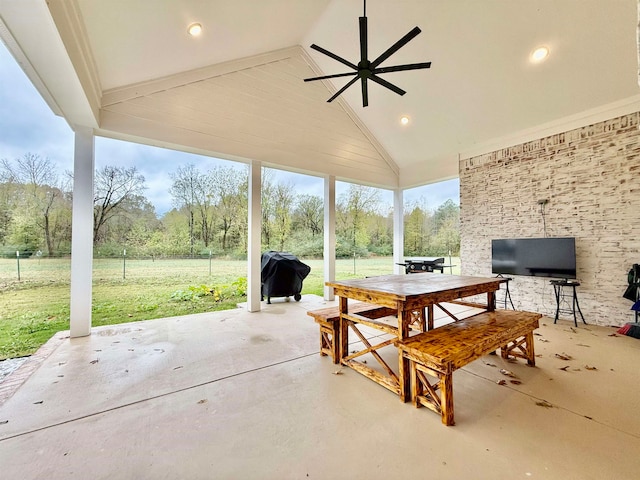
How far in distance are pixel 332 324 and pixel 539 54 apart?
15.5ft

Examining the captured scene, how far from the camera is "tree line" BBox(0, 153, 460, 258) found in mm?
3453

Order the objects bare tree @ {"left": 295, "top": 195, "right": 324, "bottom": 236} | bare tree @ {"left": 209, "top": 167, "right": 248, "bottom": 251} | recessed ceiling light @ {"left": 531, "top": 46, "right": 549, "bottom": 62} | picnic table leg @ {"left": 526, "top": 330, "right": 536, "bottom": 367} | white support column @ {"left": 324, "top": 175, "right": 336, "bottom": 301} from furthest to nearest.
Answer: bare tree @ {"left": 295, "top": 195, "right": 324, "bottom": 236}, white support column @ {"left": 324, "top": 175, "right": 336, "bottom": 301}, bare tree @ {"left": 209, "top": 167, "right": 248, "bottom": 251}, recessed ceiling light @ {"left": 531, "top": 46, "right": 549, "bottom": 62}, picnic table leg @ {"left": 526, "top": 330, "right": 536, "bottom": 367}

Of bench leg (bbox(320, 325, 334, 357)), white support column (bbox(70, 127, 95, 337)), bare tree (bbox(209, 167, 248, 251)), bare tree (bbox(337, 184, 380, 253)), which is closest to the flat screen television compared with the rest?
bare tree (bbox(337, 184, 380, 253))

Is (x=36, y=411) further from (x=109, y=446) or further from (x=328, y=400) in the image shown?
(x=328, y=400)

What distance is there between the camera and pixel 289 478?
1.46 m

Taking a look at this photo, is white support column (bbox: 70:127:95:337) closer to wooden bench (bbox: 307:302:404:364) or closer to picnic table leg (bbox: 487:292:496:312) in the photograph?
wooden bench (bbox: 307:302:404:364)

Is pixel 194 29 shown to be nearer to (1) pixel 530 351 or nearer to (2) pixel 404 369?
(2) pixel 404 369

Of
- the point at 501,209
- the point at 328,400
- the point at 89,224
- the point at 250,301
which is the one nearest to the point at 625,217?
the point at 501,209

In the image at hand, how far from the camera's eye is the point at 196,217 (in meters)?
5.13

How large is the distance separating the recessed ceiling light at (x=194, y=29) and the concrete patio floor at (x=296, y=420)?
13.3 ft

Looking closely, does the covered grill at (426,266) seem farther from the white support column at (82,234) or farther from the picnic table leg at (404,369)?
the white support column at (82,234)

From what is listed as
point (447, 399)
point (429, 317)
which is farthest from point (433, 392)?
point (429, 317)

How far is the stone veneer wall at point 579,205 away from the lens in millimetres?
4039

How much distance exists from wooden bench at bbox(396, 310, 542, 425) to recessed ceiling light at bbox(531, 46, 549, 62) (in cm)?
371
